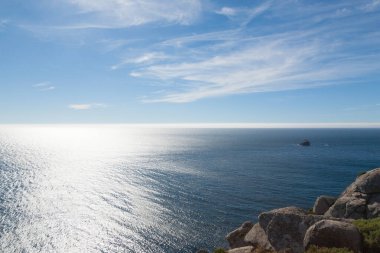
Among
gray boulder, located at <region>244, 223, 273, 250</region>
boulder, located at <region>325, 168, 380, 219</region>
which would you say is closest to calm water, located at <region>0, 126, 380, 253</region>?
gray boulder, located at <region>244, 223, 273, 250</region>

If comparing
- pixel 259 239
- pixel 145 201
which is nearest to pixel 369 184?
pixel 259 239

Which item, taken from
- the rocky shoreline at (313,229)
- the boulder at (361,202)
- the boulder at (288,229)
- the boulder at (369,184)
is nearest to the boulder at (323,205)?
the boulder at (361,202)

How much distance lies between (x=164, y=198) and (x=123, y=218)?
15.7 meters

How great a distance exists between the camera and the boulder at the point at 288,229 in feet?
89.2

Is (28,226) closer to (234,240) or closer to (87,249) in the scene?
(87,249)

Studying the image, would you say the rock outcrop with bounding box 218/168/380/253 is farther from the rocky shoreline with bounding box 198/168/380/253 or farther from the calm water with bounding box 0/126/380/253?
the calm water with bounding box 0/126/380/253

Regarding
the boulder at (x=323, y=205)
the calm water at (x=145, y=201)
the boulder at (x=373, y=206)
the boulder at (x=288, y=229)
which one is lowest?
the calm water at (x=145, y=201)

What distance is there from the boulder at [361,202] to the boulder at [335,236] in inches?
782

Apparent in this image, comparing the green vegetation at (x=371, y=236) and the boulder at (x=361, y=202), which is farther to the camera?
the boulder at (x=361, y=202)

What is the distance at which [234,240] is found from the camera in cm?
4047

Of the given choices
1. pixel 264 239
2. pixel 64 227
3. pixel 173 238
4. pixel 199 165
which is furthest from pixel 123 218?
pixel 199 165

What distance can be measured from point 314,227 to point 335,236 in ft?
5.00

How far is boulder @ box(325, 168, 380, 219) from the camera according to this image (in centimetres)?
4262

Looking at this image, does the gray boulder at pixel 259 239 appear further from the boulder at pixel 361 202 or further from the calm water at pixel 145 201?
the calm water at pixel 145 201
